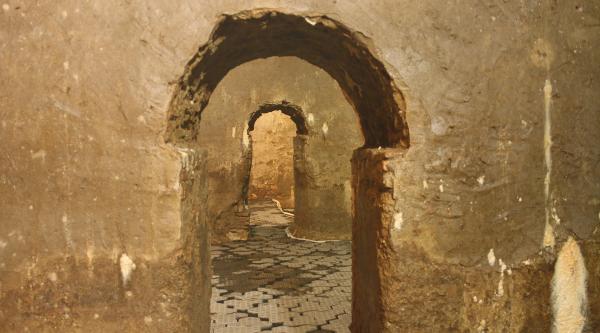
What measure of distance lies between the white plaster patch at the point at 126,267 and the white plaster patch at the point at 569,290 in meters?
1.97

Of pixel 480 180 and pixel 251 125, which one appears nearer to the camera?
pixel 480 180

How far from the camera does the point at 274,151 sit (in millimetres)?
10203

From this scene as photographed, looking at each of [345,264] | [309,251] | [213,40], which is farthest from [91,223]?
[309,251]

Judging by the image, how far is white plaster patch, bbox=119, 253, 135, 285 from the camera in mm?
1843

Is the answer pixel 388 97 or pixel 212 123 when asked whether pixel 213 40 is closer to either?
pixel 388 97

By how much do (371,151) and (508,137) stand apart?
0.63m

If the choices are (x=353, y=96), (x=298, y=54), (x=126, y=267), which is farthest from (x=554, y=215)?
(x=126, y=267)

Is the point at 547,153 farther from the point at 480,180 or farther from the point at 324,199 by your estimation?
the point at 324,199

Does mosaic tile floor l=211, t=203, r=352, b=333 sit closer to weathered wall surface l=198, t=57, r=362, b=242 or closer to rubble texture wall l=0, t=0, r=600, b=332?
weathered wall surface l=198, t=57, r=362, b=242

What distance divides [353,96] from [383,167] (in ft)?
2.56

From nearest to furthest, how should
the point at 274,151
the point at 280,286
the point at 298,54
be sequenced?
the point at 298,54 → the point at 280,286 → the point at 274,151

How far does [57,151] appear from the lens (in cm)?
181

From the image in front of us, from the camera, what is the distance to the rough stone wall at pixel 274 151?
1014 cm

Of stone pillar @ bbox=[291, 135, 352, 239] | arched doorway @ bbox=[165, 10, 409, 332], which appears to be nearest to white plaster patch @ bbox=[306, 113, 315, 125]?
stone pillar @ bbox=[291, 135, 352, 239]
